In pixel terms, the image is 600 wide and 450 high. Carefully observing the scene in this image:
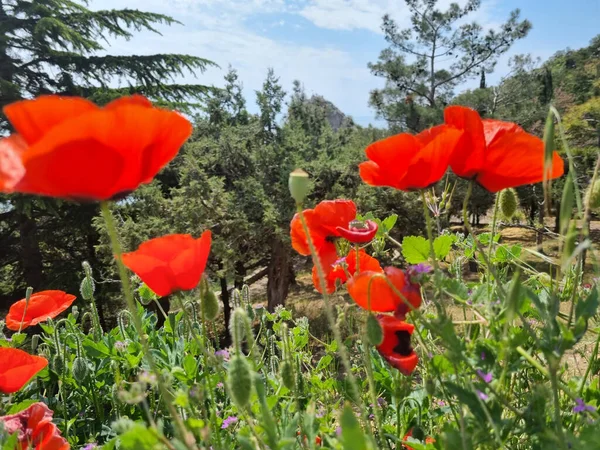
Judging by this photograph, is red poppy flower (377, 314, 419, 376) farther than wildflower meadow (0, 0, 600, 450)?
Yes

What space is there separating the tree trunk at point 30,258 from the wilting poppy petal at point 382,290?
7.67m

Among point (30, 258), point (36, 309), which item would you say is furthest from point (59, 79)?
point (36, 309)

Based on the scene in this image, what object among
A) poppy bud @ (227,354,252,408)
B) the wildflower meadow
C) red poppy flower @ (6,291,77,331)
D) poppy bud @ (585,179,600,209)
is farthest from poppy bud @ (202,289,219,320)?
red poppy flower @ (6,291,77,331)

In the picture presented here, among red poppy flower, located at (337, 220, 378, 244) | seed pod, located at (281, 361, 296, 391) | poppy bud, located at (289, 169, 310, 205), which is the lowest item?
seed pod, located at (281, 361, 296, 391)

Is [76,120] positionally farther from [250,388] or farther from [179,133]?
[250,388]

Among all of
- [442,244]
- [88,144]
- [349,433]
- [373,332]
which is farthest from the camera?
[442,244]

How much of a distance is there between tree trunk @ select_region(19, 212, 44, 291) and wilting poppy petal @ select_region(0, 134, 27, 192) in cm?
759

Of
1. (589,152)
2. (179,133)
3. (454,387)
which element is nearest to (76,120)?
(179,133)

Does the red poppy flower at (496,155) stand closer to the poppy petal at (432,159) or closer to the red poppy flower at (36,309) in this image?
the poppy petal at (432,159)

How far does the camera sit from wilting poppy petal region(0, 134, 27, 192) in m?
0.38

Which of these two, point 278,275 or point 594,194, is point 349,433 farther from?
point 278,275

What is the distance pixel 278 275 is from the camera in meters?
7.87

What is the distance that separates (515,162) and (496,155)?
0.02m

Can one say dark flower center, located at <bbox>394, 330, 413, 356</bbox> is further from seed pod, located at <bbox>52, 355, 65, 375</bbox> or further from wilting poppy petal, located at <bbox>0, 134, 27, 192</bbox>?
seed pod, located at <bbox>52, 355, 65, 375</bbox>
